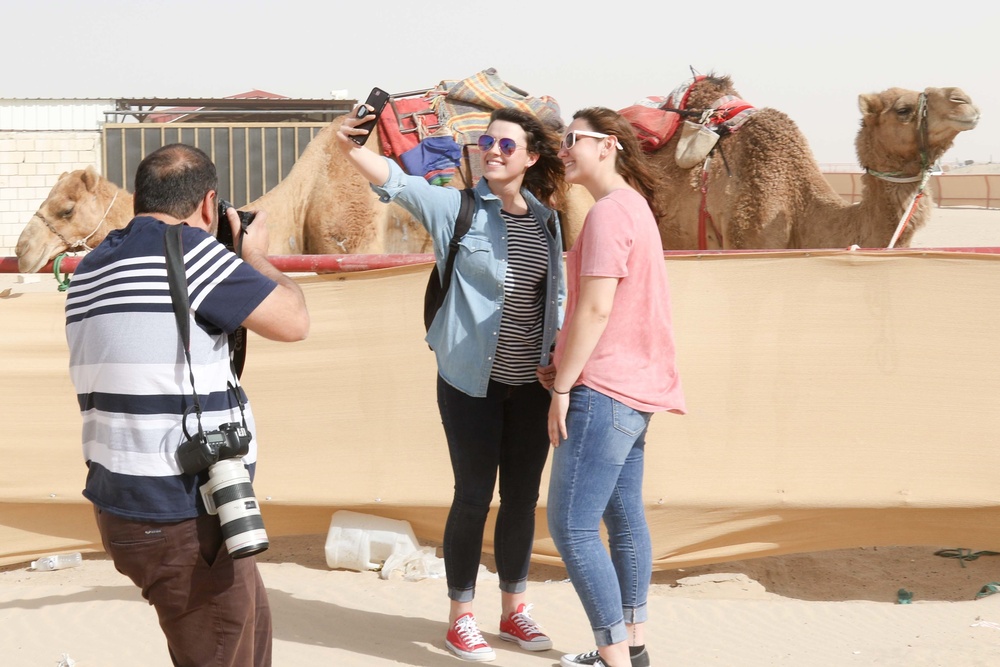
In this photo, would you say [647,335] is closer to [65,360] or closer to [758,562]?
[758,562]

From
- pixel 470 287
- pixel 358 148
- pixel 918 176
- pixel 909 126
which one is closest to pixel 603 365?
pixel 470 287

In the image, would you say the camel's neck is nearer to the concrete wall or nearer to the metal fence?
the metal fence

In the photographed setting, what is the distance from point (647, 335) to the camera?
3.49 metres

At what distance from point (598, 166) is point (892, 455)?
2294 millimetres

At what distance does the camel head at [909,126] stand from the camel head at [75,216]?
5278mm

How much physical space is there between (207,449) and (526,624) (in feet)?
6.68

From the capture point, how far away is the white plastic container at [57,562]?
18.4 feet

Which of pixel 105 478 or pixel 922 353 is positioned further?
pixel 922 353

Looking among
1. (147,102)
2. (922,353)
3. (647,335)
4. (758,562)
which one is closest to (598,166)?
(647,335)

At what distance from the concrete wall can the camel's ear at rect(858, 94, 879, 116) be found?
1855cm

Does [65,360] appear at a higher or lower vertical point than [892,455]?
higher

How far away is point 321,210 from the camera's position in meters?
7.88

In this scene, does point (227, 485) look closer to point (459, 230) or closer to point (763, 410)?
point (459, 230)

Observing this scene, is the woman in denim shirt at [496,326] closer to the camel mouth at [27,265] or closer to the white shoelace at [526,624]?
the white shoelace at [526,624]
